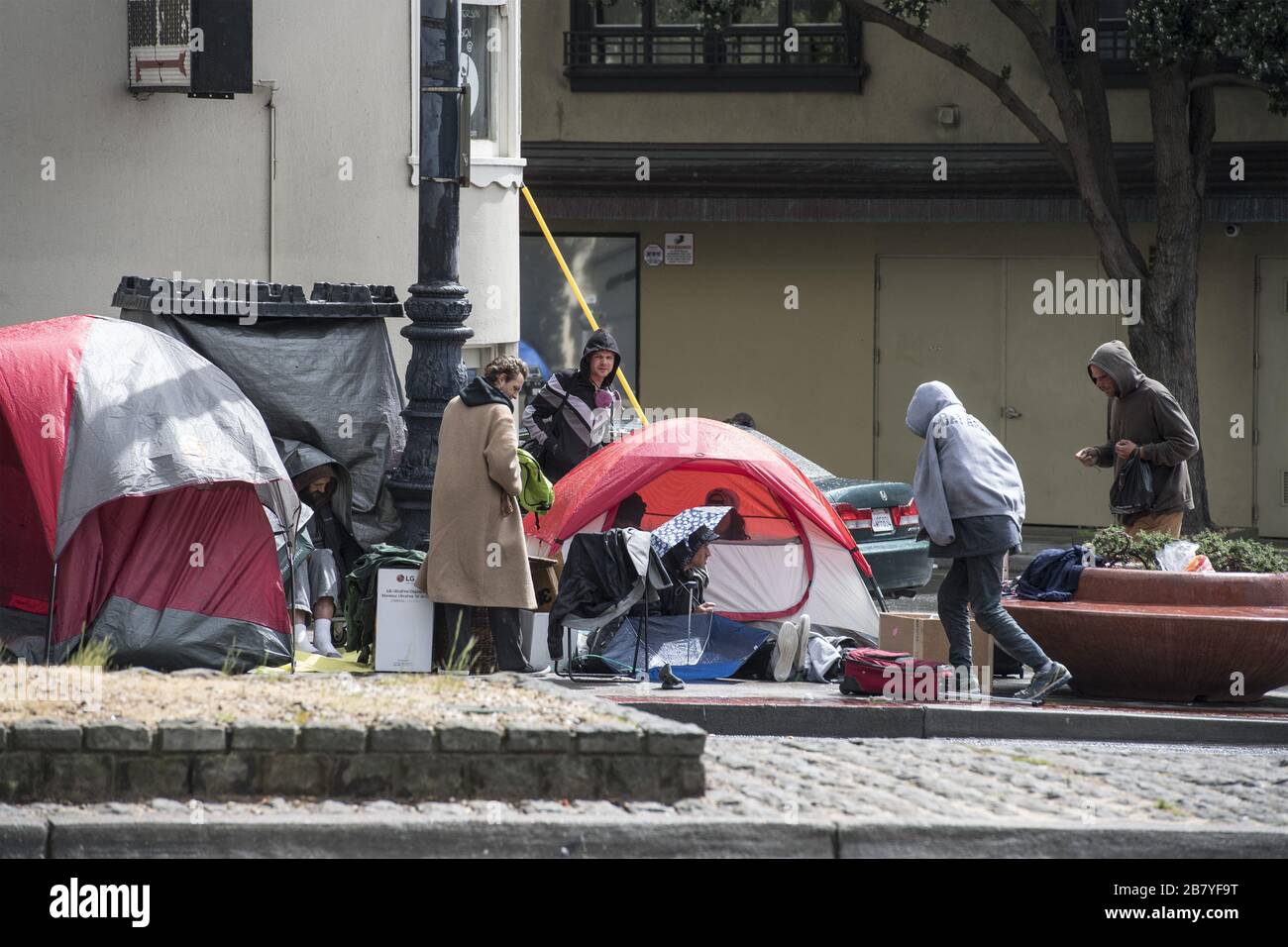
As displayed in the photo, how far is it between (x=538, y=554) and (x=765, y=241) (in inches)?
385

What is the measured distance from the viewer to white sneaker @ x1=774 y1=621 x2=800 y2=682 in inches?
412

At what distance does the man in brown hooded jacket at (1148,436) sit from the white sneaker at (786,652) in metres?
1.97

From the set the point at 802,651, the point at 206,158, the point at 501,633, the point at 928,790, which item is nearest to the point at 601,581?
the point at 501,633

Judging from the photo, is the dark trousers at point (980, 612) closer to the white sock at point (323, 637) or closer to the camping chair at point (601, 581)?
the camping chair at point (601, 581)

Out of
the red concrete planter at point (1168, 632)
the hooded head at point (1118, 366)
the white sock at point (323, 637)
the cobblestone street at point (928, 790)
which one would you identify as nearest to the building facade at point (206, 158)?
the white sock at point (323, 637)

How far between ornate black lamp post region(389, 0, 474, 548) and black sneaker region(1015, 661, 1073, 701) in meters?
3.54

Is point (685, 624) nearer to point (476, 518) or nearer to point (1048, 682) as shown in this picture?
point (476, 518)

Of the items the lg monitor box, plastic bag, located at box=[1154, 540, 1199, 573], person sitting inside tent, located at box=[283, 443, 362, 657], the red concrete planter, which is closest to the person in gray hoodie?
the red concrete planter

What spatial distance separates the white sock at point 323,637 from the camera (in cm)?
1098

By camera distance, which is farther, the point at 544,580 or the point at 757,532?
the point at 757,532

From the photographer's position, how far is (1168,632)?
377 inches

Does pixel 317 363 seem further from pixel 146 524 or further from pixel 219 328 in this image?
pixel 146 524

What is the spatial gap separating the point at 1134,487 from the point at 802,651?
7.37 feet

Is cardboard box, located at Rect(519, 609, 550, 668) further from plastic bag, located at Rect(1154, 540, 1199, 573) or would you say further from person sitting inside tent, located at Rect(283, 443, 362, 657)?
plastic bag, located at Rect(1154, 540, 1199, 573)
